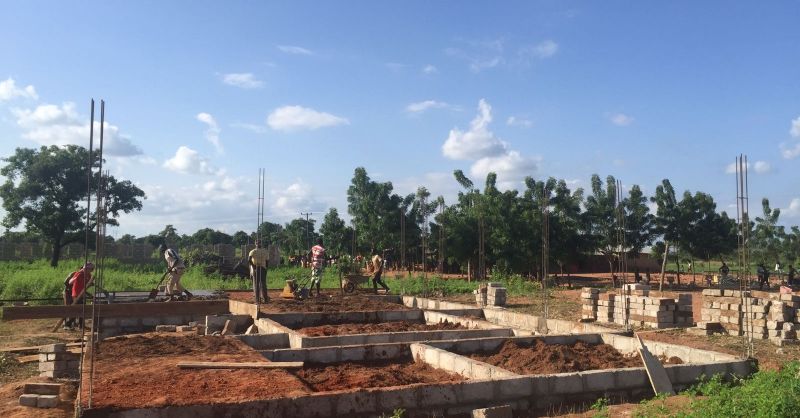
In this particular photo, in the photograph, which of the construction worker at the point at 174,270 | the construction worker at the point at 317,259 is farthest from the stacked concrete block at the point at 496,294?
the construction worker at the point at 174,270

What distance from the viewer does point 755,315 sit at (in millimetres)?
10406

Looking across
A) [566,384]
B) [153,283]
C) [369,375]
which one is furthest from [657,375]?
[153,283]

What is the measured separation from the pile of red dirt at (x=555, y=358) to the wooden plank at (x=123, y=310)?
6003 millimetres

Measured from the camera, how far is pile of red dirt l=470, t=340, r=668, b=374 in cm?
737

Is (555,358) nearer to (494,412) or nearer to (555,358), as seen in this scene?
(555,358)

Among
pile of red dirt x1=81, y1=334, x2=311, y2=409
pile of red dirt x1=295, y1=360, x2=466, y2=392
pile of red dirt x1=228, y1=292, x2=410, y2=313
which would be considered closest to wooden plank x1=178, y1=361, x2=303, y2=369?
pile of red dirt x1=81, y1=334, x2=311, y2=409

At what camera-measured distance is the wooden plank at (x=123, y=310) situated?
994cm

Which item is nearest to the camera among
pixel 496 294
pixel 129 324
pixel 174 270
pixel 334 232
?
pixel 129 324

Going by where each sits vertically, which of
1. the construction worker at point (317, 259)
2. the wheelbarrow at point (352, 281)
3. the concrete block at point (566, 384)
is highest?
the construction worker at point (317, 259)

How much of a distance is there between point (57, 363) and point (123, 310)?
4011 millimetres

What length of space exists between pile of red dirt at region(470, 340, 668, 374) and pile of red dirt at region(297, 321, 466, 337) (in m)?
2.60

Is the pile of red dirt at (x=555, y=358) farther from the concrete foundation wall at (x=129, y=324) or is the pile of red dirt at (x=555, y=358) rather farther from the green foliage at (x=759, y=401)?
the concrete foundation wall at (x=129, y=324)

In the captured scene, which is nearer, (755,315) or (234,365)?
(234,365)

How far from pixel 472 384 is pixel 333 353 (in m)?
2.60
